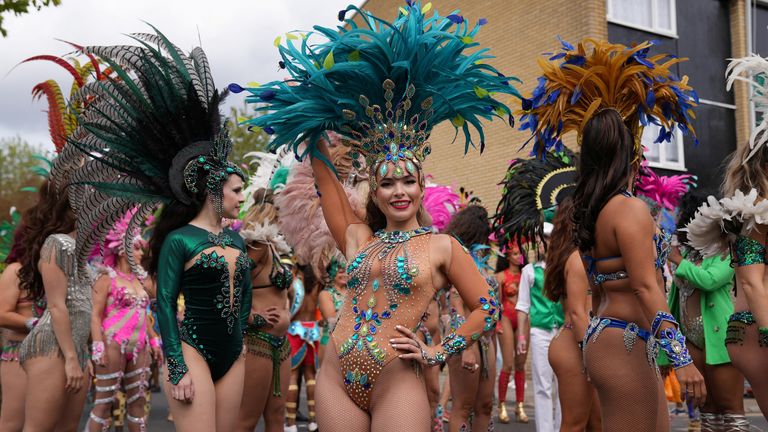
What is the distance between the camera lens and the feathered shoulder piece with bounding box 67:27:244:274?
14.9ft

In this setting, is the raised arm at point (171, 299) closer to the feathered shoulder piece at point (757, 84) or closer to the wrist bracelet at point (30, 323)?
the wrist bracelet at point (30, 323)

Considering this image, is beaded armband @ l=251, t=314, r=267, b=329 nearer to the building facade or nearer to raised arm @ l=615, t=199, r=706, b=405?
raised arm @ l=615, t=199, r=706, b=405

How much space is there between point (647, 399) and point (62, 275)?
12.8 ft

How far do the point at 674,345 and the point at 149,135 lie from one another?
3.05 m

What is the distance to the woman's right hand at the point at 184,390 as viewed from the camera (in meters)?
4.11

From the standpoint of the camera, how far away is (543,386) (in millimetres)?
7633

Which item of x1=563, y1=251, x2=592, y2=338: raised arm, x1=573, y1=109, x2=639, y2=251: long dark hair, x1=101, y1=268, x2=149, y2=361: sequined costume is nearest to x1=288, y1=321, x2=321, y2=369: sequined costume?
x1=101, y1=268, x2=149, y2=361: sequined costume

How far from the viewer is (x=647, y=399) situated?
377 cm

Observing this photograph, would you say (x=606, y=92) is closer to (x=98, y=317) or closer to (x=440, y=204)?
(x=440, y=204)

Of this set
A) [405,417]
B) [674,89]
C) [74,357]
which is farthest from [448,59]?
[74,357]

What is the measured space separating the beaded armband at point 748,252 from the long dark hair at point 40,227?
4416mm

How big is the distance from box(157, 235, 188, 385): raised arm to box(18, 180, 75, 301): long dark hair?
1.62 m

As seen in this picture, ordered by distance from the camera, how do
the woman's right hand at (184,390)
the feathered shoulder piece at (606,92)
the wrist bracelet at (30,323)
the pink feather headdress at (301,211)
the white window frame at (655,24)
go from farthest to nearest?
the white window frame at (655,24), the pink feather headdress at (301,211), the wrist bracelet at (30,323), the feathered shoulder piece at (606,92), the woman's right hand at (184,390)

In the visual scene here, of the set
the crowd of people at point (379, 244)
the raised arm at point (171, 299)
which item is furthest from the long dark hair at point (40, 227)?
the raised arm at point (171, 299)
